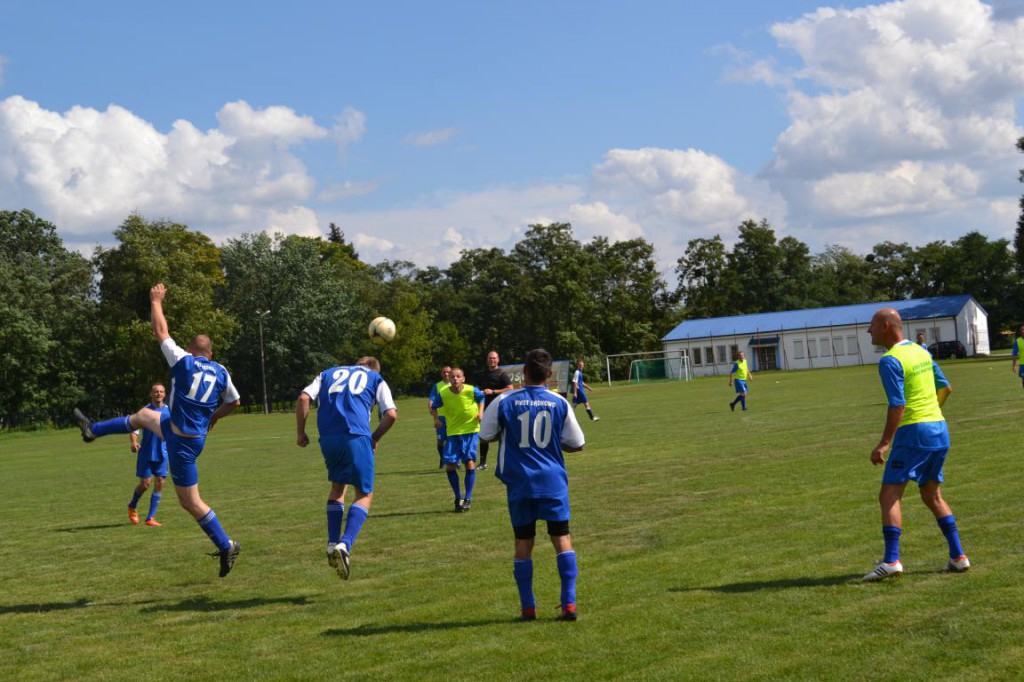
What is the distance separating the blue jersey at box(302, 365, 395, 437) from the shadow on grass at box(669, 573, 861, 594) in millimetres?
3303

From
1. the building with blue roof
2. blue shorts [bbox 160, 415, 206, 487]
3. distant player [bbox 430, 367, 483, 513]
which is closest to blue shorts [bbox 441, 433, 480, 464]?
distant player [bbox 430, 367, 483, 513]

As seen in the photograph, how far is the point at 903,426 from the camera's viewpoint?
822 centimetres

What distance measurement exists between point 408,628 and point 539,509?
1.30 m

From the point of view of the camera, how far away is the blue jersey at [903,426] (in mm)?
8102

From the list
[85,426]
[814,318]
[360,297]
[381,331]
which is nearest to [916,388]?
[381,331]

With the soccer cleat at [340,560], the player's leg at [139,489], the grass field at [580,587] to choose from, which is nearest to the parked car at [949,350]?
the grass field at [580,587]

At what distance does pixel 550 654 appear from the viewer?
6574 millimetres

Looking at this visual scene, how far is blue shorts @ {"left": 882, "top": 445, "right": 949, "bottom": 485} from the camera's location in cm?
810

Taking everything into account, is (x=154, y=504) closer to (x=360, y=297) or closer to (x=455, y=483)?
(x=455, y=483)

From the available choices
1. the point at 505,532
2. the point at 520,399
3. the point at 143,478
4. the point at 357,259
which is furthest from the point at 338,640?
the point at 357,259

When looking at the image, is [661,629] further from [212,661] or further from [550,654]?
[212,661]

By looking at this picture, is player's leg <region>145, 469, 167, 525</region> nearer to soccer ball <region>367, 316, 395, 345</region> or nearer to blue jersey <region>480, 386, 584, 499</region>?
soccer ball <region>367, 316, 395, 345</region>

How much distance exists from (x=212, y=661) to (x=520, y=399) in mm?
2816

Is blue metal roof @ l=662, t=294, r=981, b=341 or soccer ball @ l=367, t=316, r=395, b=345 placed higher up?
blue metal roof @ l=662, t=294, r=981, b=341
